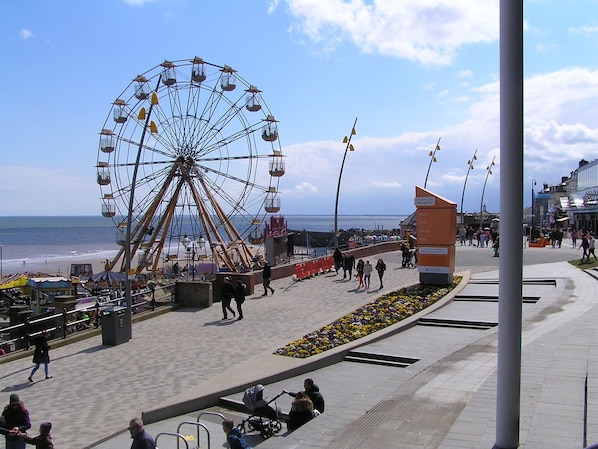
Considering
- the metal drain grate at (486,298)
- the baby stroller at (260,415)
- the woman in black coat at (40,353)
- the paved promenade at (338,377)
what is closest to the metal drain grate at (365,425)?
the paved promenade at (338,377)

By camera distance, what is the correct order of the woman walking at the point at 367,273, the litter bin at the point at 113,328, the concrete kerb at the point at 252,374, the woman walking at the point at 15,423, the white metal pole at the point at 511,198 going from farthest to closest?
the woman walking at the point at 367,273 < the litter bin at the point at 113,328 < the concrete kerb at the point at 252,374 < the woman walking at the point at 15,423 < the white metal pole at the point at 511,198

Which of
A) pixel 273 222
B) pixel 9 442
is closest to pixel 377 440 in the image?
pixel 9 442

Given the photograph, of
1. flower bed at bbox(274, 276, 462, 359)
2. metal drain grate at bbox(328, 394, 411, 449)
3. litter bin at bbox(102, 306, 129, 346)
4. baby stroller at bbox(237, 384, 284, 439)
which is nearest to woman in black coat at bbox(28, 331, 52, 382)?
litter bin at bbox(102, 306, 129, 346)

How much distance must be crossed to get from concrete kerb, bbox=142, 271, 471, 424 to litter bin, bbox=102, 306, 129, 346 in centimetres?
453

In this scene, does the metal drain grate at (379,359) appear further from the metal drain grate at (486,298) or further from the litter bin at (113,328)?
the metal drain grate at (486,298)

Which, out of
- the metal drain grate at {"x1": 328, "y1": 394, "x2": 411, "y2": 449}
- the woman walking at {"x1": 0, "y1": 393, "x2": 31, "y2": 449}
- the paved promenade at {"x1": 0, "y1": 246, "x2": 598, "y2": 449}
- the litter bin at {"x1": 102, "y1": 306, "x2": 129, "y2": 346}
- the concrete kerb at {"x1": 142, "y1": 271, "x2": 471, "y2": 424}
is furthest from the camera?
the litter bin at {"x1": 102, "y1": 306, "x2": 129, "y2": 346}

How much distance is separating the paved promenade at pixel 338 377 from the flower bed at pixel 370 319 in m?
0.62

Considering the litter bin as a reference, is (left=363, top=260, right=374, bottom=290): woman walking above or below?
above

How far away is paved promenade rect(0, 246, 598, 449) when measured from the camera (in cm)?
731

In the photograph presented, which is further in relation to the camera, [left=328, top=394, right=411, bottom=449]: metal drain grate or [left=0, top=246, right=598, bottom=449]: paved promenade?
[left=0, top=246, right=598, bottom=449]: paved promenade

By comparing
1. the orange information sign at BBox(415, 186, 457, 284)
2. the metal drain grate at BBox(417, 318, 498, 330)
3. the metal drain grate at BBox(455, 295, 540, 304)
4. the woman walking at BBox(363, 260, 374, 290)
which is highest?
the orange information sign at BBox(415, 186, 457, 284)

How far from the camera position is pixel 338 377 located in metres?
11.6

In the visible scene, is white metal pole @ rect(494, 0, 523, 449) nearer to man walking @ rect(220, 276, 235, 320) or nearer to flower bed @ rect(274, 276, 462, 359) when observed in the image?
flower bed @ rect(274, 276, 462, 359)

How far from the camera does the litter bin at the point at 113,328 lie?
15.3 m
